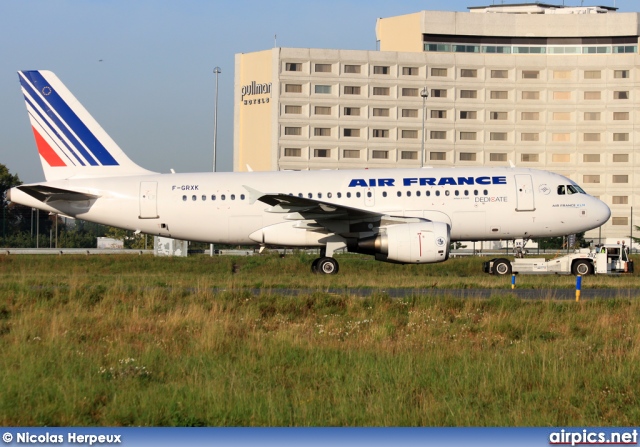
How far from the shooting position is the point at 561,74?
397 ft

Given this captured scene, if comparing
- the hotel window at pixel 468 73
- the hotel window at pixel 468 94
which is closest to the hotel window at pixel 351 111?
the hotel window at pixel 468 94

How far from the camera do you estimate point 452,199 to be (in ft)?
112

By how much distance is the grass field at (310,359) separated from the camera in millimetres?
11562

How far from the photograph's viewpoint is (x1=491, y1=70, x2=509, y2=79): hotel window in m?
121

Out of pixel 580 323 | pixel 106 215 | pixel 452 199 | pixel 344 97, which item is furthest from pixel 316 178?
pixel 344 97

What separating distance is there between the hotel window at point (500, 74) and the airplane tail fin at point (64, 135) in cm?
9210

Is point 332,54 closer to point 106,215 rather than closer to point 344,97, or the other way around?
point 344,97

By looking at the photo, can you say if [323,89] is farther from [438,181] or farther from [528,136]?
[438,181]

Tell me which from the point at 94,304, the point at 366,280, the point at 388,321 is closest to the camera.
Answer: the point at 388,321

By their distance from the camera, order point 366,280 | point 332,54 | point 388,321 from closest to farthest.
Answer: point 388,321
point 366,280
point 332,54

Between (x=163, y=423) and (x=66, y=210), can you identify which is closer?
(x=163, y=423)

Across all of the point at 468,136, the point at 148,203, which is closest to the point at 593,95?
the point at 468,136

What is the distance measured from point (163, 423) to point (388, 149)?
11018cm

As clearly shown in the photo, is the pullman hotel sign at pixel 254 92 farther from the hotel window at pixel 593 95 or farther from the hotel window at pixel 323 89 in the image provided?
the hotel window at pixel 593 95
